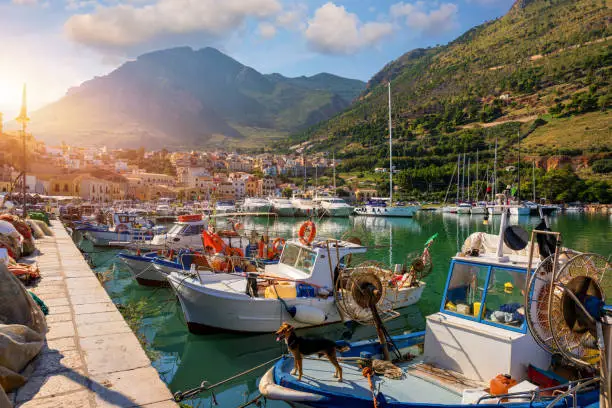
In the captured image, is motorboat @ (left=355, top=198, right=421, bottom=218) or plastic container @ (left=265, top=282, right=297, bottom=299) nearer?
plastic container @ (left=265, top=282, right=297, bottom=299)

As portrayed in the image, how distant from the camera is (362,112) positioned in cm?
17900

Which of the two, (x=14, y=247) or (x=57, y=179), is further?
(x=57, y=179)

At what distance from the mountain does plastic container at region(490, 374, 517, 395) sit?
85936 mm

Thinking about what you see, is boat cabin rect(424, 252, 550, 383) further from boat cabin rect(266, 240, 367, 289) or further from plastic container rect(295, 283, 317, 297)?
plastic container rect(295, 283, 317, 297)

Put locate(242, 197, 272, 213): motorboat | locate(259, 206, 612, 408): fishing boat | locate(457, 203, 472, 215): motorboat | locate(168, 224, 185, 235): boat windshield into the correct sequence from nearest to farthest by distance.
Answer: locate(259, 206, 612, 408): fishing boat < locate(168, 224, 185, 235): boat windshield < locate(457, 203, 472, 215): motorboat < locate(242, 197, 272, 213): motorboat

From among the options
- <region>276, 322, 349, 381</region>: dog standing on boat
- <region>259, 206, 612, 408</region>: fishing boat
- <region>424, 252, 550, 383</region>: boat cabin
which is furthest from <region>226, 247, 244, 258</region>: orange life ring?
<region>276, 322, 349, 381</region>: dog standing on boat

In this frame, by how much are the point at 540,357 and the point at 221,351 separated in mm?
7082

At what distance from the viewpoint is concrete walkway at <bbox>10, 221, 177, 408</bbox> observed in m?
4.14

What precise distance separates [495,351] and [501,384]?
0.63 metres

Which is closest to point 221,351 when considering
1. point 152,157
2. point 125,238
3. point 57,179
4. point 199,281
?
point 199,281

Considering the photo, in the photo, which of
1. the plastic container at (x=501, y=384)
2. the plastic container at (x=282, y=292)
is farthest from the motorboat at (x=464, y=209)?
the plastic container at (x=501, y=384)

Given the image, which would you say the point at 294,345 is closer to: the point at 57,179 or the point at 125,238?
the point at 125,238

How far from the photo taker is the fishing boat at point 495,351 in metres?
4.39

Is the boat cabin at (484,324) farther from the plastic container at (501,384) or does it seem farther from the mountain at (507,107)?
the mountain at (507,107)
